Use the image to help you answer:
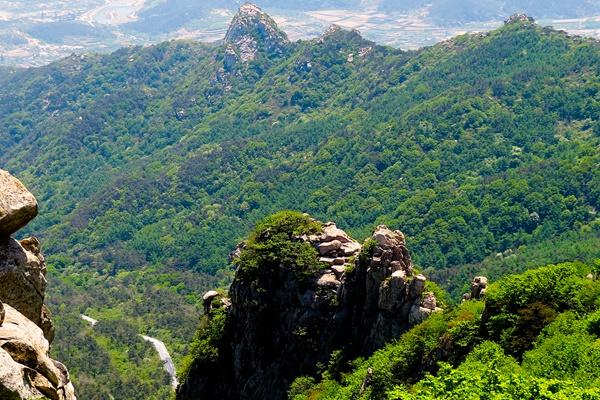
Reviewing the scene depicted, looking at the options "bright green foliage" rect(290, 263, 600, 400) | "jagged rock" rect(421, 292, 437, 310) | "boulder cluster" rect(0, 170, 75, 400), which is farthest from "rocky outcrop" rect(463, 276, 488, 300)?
"boulder cluster" rect(0, 170, 75, 400)

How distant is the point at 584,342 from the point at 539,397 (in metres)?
10.5

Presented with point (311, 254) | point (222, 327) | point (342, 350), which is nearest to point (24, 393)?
point (342, 350)

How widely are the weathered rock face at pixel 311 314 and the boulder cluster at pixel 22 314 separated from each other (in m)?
30.9

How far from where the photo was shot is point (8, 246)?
4644 cm

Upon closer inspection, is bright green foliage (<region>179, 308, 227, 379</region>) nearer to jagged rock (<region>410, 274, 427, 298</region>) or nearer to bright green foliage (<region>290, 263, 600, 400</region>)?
bright green foliage (<region>290, 263, 600, 400</region>)

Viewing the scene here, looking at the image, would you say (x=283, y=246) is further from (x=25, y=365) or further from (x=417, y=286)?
(x=25, y=365)

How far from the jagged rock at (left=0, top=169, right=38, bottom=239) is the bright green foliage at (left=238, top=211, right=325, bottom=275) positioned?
39.0 metres

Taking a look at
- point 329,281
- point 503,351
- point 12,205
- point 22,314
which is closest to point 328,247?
point 329,281

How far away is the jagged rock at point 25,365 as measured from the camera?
117 ft

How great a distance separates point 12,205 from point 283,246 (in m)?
42.7

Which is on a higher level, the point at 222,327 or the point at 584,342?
the point at 584,342

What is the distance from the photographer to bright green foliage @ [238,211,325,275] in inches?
3189

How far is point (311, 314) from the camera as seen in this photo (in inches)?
3130

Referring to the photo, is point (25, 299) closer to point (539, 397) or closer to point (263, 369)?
point (539, 397)
